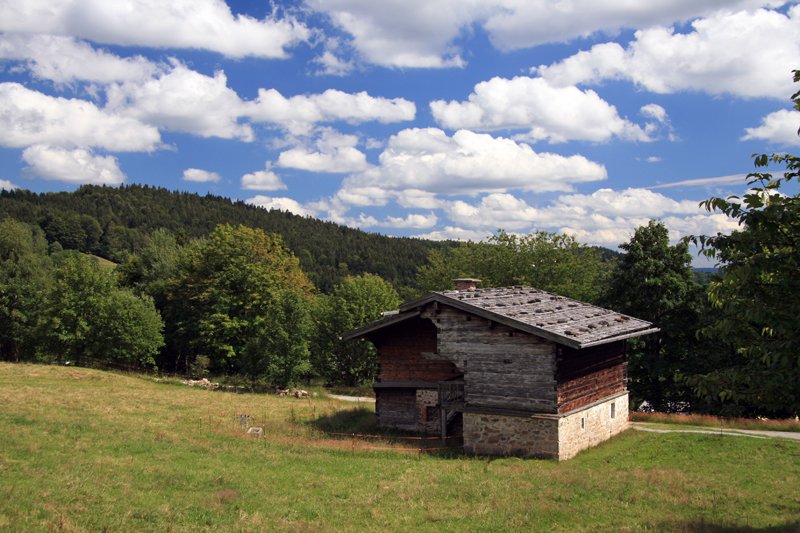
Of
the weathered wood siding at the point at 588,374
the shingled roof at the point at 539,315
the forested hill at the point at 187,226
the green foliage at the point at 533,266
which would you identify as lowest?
the weathered wood siding at the point at 588,374

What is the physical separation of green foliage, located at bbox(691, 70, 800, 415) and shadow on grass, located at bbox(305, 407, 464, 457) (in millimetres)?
14390

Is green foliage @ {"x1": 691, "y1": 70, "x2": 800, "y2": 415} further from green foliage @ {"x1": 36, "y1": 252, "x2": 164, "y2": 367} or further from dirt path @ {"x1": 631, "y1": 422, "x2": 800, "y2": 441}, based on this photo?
green foliage @ {"x1": 36, "y1": 252, "x2": 164, "y2": 367}

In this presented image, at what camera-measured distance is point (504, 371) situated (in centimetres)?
2348

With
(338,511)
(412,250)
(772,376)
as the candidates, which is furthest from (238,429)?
(412,250)

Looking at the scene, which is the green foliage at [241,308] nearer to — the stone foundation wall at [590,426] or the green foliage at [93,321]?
the green foliage at [93,321]

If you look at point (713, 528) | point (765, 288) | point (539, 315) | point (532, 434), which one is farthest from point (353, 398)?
A: point (765, 288)

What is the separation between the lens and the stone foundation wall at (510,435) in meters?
22.3

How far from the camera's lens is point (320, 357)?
54.7m

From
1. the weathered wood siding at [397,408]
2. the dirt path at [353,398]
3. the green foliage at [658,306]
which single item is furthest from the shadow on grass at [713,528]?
the dirt path at [353,398]

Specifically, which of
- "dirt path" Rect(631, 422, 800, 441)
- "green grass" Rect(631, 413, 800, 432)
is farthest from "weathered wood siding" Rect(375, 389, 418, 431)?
"green grass" Rect(631, 413, 800, 432)

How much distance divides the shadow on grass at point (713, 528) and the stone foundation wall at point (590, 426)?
8425mm

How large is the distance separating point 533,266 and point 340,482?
40122 mm

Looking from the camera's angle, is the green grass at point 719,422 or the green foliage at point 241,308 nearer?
the green grass at point 719,422

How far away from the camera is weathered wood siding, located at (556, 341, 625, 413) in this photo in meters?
23.0
